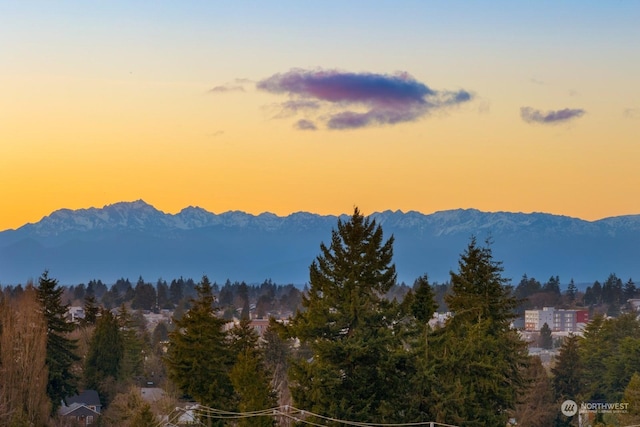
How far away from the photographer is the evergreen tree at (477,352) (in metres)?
36.2

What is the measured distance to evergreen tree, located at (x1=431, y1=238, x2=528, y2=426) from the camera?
119 ft

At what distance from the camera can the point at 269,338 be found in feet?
271

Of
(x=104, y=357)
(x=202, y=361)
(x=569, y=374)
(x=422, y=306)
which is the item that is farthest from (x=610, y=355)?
(x=422, y=306)

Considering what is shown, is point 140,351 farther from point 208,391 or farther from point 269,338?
point 208,391

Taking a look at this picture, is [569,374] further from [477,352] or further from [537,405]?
[477,352]

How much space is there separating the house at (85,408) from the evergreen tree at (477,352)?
32.4 meters

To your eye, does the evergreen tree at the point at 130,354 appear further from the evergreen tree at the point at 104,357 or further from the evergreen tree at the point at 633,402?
the evergreen tree at the point at 633,402

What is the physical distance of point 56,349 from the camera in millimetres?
57500

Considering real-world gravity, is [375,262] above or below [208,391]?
above

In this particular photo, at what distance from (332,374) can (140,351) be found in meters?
47.1

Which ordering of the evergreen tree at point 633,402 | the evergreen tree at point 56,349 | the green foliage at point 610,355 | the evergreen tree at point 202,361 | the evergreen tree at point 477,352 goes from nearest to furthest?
1. the evergreen tree at point 477,352
2. the evergreen tree at point 633,402
3. the evergreen tree at point 202,361
4. the evergreen tree at point 56,349
5. the green foliage at point 610,355

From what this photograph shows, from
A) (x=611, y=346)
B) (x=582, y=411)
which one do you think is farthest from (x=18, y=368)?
(x=611, y=346)

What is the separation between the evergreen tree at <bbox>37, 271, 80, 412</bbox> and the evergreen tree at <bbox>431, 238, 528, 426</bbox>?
899 inches

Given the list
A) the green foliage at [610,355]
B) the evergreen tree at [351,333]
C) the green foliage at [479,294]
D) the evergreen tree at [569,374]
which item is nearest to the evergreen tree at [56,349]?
the green foliage at [479,294]
